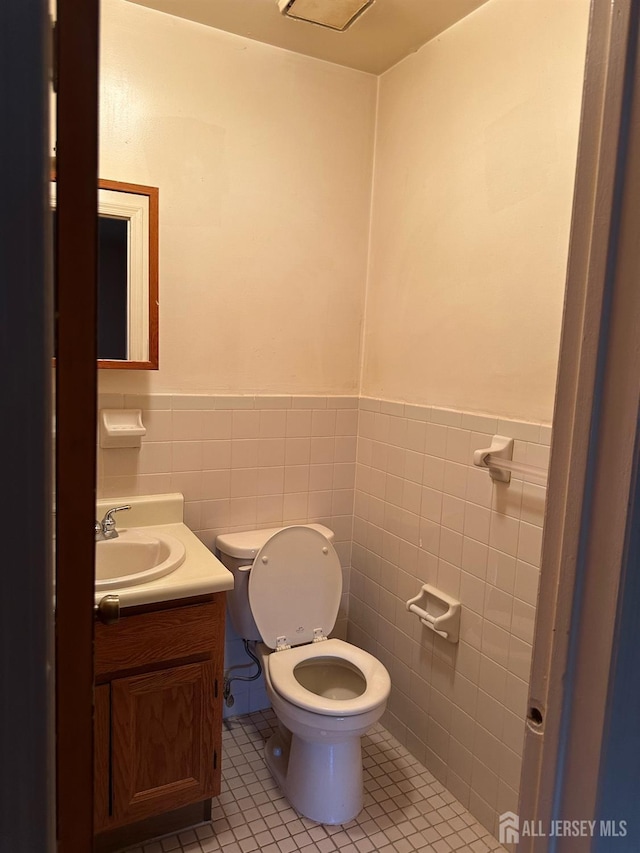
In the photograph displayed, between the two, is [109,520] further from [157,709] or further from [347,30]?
[347,30]

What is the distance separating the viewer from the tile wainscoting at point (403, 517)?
1.72m

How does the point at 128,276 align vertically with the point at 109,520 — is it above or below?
above

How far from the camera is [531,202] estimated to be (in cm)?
164

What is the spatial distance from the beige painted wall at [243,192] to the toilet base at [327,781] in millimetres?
1223

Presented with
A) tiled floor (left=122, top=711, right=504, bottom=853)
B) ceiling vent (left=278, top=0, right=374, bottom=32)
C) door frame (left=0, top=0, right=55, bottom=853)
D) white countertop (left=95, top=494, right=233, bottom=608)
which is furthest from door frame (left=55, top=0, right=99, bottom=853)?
ceiling vent (left=278, top=0, right=374, bottom=32)

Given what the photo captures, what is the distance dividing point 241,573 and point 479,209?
1424 mm

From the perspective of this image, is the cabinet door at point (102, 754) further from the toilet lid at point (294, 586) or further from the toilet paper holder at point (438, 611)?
the toilet paper holder at point (438, 611)

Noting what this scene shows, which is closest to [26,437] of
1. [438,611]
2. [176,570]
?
[176,570]

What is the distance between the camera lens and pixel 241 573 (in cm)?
206

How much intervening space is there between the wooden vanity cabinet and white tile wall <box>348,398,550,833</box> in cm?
75

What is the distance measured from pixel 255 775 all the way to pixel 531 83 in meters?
2.30

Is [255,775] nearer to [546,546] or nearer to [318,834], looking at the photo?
[318,834]

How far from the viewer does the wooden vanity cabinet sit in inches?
A: 62.0

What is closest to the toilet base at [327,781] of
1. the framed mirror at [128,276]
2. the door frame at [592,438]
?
the door frame at [592,438]
